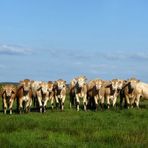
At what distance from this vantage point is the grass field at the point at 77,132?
17844 mm

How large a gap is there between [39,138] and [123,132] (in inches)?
150

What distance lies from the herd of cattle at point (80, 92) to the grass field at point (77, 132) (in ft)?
28.6

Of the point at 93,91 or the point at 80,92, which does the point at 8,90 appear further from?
the point at 93,91

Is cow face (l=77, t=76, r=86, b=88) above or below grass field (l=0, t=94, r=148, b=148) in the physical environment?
above

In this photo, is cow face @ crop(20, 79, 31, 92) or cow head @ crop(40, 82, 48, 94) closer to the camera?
cow face @ crop(20, 79, 31, 92)

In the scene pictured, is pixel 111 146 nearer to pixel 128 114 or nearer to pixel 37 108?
pixel 128 114

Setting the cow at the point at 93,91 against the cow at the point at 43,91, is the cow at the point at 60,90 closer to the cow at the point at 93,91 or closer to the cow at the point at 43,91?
the cow at the point at 43,91

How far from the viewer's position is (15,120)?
2430 centimetres

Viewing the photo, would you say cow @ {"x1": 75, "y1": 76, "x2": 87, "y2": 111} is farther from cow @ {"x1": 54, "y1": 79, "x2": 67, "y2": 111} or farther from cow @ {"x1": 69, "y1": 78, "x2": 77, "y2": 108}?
cow @ {"x1": 69, "y1": 78, "x2": 77, "y2": 108}

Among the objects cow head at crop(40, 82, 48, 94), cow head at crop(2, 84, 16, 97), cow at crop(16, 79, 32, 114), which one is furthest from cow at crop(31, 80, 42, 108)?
cow head at crop(2, 84, 16, 97)

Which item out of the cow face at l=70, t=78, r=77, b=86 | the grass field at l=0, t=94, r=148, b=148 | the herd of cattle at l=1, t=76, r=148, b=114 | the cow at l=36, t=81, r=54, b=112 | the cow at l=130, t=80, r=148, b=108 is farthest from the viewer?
the cow face at l=70, t=78, r=77, b=86

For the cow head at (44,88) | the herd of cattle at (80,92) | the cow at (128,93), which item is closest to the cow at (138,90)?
the herd of cattle at (80,92)

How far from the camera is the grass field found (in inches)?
703

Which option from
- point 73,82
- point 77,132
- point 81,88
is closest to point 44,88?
point 81,88
